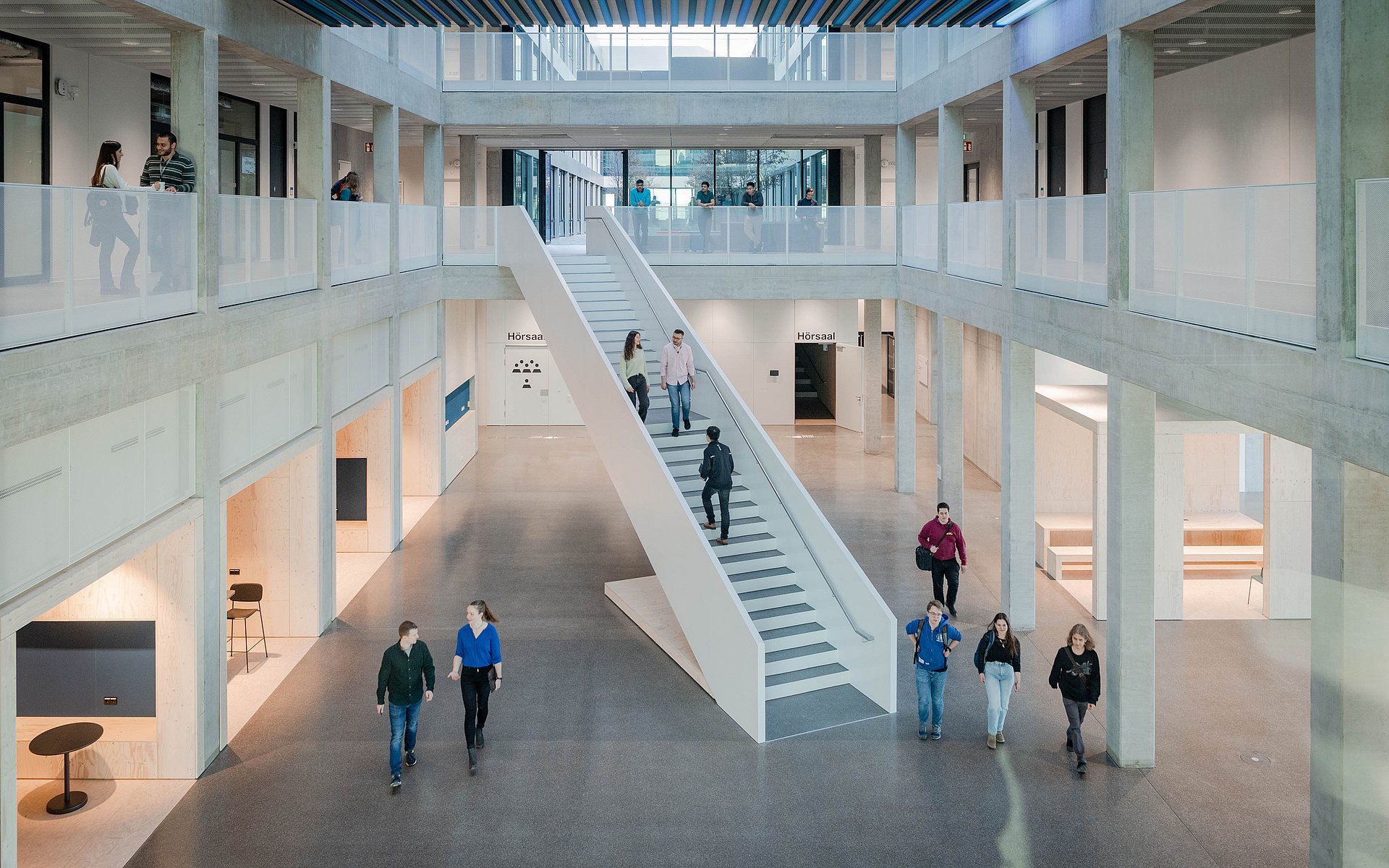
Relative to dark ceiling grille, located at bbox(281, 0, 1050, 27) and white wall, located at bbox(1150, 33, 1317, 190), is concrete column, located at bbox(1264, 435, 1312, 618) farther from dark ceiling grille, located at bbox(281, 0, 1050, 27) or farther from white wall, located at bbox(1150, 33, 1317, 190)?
dark ceiling grille, located at bbox(281, 0, 1050, 27)

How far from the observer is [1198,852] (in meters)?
9.36

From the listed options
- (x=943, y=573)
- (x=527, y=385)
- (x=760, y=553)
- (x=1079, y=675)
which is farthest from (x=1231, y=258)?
(x=527, y=385)

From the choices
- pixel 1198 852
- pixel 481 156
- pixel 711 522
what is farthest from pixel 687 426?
pixel 481 156

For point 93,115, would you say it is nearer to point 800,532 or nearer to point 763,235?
point 800,532

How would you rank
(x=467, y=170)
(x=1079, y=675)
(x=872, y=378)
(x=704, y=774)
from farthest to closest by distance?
(x=467, y=170)
(x=872, y=378)
(x=704, y=774)
(x=1079, y=675)

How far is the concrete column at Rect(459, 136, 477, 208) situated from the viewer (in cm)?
2945

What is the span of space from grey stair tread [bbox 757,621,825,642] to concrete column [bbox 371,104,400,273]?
31.4 ft

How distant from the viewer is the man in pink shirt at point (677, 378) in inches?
671

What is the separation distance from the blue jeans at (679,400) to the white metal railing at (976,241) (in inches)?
173

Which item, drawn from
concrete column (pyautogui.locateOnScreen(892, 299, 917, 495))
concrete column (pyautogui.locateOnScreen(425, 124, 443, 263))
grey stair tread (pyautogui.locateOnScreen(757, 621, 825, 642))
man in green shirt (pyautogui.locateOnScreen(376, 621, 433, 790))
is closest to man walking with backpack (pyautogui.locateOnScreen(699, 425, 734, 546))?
grey stair tread (pyautogui.locateOnScreen(757, 621, 825, 642))

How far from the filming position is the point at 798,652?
13250 mm

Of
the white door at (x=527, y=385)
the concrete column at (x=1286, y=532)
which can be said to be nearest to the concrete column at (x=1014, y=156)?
the concrete column at (x=1286, y=532)

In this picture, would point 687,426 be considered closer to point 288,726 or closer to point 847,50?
point 288,726

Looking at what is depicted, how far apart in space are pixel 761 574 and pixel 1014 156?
611 centimetres
